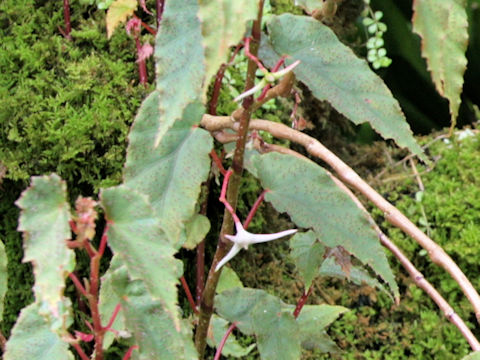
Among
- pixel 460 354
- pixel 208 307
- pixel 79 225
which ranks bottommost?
pixel 460 354

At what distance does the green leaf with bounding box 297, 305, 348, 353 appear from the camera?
984 mm

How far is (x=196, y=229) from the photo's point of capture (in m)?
1.06

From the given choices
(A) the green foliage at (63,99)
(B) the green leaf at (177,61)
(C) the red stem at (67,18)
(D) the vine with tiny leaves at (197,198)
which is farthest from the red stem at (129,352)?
(C) the red stem at (67,18)

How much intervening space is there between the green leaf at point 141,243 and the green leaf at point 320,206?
0.19 metres

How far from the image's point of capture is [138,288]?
67 centimetres

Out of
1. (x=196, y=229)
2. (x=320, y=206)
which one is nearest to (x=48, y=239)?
(x=320, y=206)

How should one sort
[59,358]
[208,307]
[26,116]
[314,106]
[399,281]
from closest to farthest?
[59,358], [208,307], [26,116], [399,281], [314,106]

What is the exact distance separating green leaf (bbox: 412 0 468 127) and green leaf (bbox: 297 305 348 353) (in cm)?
54

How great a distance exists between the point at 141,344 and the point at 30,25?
3.21ft

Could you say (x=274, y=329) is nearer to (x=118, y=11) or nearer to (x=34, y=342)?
(x=34, y=342)

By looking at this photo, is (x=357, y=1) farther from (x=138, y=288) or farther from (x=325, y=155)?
(x=138, y=288)

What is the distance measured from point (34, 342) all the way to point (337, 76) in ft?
1.38

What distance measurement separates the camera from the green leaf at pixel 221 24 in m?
0.49

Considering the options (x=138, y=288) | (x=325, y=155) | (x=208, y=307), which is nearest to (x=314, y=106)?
(x=325, y=155)
